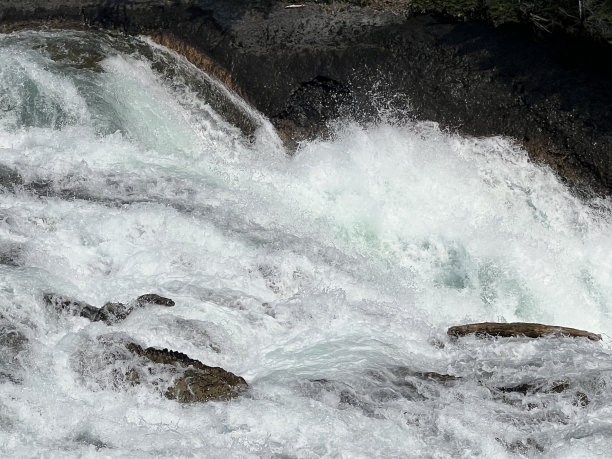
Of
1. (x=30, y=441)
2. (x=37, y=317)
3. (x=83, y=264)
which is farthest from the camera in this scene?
(x=83, y=264)

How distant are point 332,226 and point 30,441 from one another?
13.3 ft

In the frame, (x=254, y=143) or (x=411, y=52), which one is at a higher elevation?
(x=411, y=52)

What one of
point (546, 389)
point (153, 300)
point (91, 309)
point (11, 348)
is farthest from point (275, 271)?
point (546, 389)

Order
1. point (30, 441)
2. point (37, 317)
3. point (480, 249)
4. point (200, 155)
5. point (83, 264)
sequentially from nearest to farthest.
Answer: point (30, 441)
point (37, 317)
point (83, 264)
point (480, 249)
point (200, 155)

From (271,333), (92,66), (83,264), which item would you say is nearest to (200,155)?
(92,66)

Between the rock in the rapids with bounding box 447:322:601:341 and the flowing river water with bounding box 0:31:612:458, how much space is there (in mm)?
95

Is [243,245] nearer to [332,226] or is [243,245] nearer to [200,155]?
[332,226]

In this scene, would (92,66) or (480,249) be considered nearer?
(480,249)

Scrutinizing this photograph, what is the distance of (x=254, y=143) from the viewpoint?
968 centimetres

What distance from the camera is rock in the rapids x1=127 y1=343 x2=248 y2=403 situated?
6180mm

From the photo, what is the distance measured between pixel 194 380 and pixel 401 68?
5.07 meters

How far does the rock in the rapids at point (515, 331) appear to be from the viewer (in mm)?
7047

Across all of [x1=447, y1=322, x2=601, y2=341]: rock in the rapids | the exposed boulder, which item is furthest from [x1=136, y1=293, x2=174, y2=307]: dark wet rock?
[x1=447, y1=322, x2=601, y2=341]: rock in the rapids

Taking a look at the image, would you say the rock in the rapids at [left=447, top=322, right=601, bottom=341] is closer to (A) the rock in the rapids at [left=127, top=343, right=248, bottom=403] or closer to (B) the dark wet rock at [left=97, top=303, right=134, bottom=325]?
(A) the rock in the rapids at [left=127, top=343, right=248, bottom=403]
